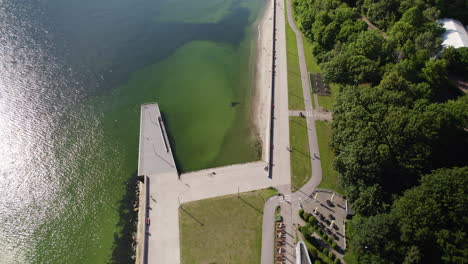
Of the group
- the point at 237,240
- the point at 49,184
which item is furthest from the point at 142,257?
the point at 49,184

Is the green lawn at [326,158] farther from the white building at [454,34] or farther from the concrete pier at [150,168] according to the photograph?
the white building at [454,34]

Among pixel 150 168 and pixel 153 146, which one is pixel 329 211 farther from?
pixel 153 146

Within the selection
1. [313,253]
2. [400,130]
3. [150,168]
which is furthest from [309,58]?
[313,253]

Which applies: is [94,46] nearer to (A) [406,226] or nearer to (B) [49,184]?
(B) [49,184]

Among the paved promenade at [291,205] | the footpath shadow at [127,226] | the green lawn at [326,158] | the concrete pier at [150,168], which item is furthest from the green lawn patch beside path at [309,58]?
the footpath shadow at [127,226]

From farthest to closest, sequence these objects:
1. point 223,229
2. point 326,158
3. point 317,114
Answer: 1. point 317,114
2. point 326,158
3. point 223,229
